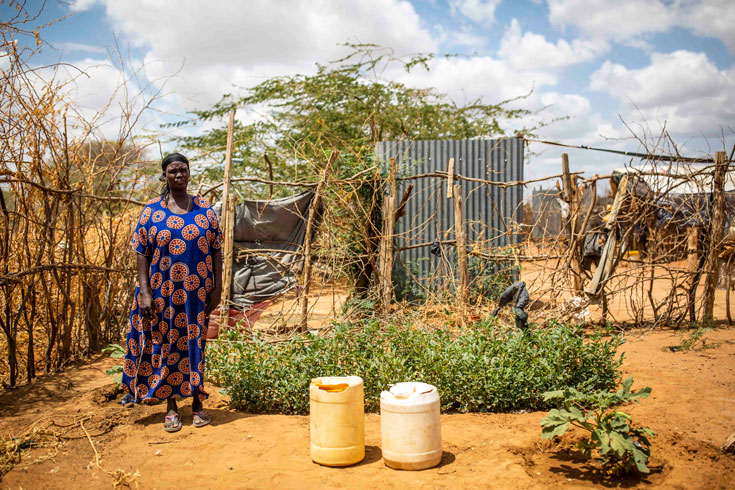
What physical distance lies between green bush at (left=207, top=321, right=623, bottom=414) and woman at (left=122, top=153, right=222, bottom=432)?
461 millimetres

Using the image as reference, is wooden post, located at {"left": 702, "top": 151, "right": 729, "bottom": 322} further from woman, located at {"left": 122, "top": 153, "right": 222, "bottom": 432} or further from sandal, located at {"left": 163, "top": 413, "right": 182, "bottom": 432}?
sandal, located at {"left": 163, "top": 413, "right": 182, "bottom": 432}

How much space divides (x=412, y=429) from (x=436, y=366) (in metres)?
1.05

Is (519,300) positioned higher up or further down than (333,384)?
higher up

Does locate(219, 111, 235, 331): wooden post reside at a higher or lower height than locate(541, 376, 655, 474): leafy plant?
higher

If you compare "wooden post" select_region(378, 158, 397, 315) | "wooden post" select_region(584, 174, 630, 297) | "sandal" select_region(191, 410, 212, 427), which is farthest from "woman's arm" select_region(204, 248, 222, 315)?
"wooden post" select_region(584, 174, 630, 297)

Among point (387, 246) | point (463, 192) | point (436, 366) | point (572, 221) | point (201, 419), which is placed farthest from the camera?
point (463, 192)

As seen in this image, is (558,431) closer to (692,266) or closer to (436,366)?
(436,366)

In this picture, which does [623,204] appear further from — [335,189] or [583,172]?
[335,189]

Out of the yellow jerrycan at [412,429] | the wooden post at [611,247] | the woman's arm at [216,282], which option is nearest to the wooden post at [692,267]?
the wooden post at [611,247]

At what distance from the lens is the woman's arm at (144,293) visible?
3564 millimetres

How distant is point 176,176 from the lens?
364 cm

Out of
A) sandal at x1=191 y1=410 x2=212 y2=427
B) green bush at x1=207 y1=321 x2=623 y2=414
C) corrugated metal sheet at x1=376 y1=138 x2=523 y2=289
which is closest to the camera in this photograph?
sandal at x1=191 y1=410 x2=212 y2=427

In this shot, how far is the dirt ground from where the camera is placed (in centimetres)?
287

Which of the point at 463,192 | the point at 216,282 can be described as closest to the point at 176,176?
the point at 216,282
